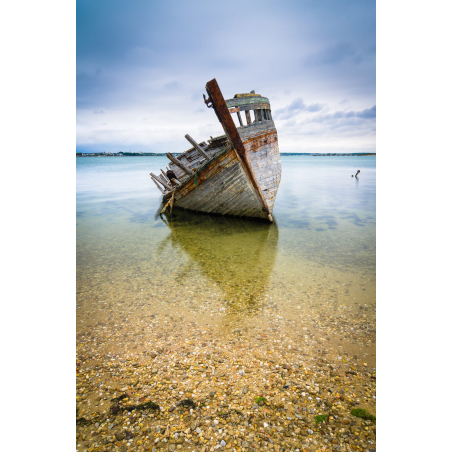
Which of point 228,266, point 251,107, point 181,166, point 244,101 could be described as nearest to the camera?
point 228,266

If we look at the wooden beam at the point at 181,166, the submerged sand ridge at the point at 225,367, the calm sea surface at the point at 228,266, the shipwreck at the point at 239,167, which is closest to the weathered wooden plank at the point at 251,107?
the shipwreck at the point at 239,167

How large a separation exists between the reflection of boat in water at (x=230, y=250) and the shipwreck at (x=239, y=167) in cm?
104

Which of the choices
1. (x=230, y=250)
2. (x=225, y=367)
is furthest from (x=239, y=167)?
(x=225, y=367)

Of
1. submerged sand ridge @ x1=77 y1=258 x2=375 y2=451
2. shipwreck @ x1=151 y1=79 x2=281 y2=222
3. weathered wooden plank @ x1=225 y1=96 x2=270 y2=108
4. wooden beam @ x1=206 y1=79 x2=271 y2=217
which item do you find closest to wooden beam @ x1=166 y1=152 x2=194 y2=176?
shipwreck @ x1=151 y1=79 x2=281 y2=222

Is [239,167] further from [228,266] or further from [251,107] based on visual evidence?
[228,266]

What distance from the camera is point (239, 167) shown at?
1093 centimetres

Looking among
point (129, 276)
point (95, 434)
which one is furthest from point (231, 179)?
point (95, 434)

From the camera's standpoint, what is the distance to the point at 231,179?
1137cm

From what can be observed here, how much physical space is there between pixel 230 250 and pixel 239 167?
3.94 metres

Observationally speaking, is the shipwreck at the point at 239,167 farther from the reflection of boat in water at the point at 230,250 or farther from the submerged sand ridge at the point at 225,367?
the submerged sand ridge at the point at 225,367

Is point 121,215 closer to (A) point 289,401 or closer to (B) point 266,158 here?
(B) point 266,158
